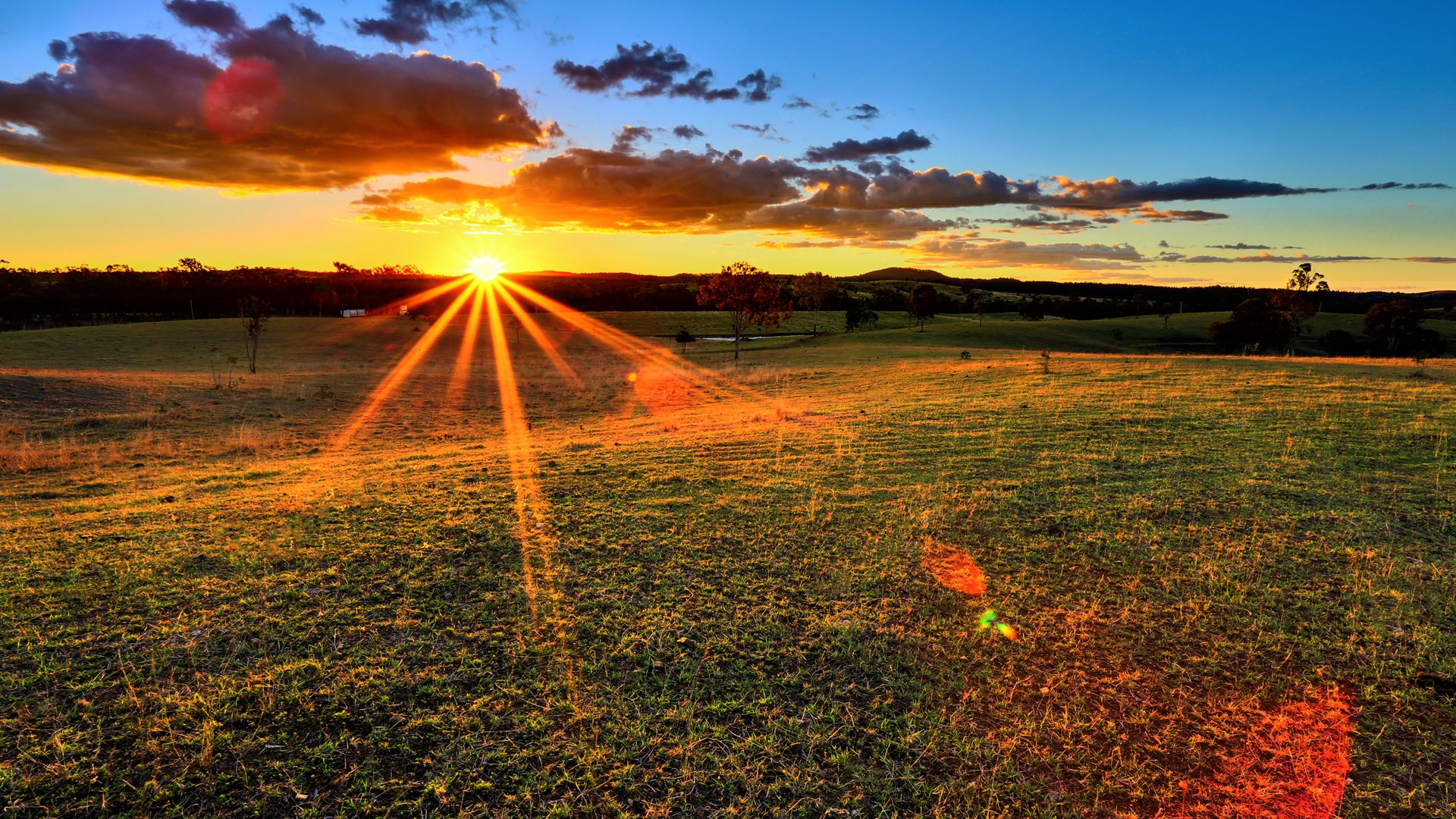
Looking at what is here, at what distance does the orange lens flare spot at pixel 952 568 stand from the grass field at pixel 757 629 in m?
0.05

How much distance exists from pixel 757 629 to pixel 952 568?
2902 millimetres

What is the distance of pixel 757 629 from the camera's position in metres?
6.39

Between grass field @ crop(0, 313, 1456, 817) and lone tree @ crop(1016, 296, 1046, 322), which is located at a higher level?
lone tree @ crop(1016, 296, 1046, 322)

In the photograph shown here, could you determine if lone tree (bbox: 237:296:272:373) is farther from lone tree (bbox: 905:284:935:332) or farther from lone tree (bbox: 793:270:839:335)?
lone tree (bbox: 905:284:935:332)

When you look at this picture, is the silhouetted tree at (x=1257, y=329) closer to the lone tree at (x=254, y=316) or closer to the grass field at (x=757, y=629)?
the grass field at (x=757, y=629)

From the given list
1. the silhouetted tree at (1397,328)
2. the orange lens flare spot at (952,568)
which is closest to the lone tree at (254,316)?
the orange lens flare spot at (952,568)

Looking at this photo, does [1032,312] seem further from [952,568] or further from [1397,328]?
[952,568]

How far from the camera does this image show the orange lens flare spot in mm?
7418

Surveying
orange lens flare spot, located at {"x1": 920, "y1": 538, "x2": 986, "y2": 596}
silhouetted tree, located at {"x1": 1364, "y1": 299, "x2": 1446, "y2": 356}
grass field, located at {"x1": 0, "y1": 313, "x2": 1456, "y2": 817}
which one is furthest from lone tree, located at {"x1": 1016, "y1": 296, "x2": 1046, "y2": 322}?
orange lens flare spot, located at {"x1": 920, "y1": 538, "x2": 986, "y2": 596}

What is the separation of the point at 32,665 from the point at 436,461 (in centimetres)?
932

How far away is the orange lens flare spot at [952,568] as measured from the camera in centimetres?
742

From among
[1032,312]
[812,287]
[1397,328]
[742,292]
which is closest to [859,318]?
[812,287]

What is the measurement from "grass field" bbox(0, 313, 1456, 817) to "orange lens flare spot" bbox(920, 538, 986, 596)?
2.0 inches

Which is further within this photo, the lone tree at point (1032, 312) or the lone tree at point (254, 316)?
the lone tree at point (1032, 312)
